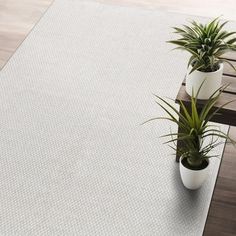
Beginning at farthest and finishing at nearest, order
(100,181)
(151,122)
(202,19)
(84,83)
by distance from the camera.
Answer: (202,19) < (84,83) < (151,122) < (100,181)

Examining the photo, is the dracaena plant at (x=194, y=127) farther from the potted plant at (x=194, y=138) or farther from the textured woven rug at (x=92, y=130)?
the textured woven rug at (x=92, y=130)

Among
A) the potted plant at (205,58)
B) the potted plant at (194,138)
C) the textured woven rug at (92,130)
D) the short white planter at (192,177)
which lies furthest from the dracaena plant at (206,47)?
the textured woven rug at (92,130)

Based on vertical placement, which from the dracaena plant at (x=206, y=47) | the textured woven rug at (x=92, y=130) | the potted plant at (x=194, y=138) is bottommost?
the textured woven rug at (x=92, y=130)

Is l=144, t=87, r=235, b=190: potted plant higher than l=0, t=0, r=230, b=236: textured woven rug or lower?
higher

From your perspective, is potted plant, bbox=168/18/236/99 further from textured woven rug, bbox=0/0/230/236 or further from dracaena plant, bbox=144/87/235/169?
textured woven rug, bbox=0/0/230/236

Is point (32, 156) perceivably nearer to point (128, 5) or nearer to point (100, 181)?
point (100, 181)

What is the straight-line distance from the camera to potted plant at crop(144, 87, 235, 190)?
8.97ft

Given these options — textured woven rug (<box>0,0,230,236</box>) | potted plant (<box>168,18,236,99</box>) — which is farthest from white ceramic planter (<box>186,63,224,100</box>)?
textured woven rug (<box>0,0,230,236</box>)

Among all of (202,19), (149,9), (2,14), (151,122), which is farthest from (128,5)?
(151,122)

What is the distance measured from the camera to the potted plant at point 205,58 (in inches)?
108

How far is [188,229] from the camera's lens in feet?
9.29

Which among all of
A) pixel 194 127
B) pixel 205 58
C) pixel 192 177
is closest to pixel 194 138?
pixel 194 127

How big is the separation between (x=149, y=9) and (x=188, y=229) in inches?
78.1

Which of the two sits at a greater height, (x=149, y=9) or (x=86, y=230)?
(x=149, y=9)
